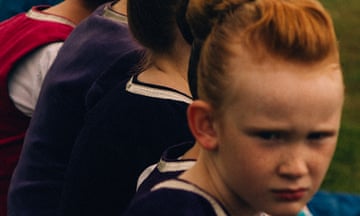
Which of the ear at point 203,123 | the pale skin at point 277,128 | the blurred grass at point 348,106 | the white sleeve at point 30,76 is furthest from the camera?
the blurred grass at point 348,106

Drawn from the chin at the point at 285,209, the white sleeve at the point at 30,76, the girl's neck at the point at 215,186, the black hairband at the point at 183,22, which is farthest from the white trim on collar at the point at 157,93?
the white sleeve at the point at 30,76

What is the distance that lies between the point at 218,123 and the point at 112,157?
54 cm

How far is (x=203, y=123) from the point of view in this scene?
1.86 metres

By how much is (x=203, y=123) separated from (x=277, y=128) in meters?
0.17

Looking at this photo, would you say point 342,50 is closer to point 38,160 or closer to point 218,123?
point 38,160

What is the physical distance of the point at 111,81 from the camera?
2.47 meters

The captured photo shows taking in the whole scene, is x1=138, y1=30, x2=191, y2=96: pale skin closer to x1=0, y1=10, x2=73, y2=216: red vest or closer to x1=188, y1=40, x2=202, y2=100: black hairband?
x1=188, y1=40, x2=202, y2=100: black hairband

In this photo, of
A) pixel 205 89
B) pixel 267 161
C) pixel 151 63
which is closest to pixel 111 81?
pixel 151 63

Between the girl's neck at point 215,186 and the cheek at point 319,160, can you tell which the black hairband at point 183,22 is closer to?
the girl's neck at point 215,186

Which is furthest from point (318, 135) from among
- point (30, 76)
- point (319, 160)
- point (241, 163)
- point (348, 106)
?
point (348, 106)

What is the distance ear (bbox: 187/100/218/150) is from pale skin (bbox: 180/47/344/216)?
0.02 metres

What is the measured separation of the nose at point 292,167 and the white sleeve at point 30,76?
138 centimetres

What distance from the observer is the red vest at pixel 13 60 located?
302 cm

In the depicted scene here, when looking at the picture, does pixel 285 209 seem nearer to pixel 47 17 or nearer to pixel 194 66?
pixel 194 66
